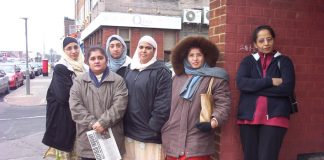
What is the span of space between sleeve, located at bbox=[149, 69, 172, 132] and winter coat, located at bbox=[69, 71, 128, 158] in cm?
30

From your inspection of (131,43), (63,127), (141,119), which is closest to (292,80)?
(141,119)

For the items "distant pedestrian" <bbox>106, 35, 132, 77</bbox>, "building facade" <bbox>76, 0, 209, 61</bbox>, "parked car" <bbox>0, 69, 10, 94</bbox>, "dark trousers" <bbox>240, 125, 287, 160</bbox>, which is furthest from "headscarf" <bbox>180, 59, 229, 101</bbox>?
"parked car" <bbox>0, 69, 10, 94</bbox>

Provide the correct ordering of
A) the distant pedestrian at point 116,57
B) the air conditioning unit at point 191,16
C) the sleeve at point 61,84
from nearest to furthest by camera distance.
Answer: the sleeve at point 61,84 → the distant pedestrian at point 116,57 → the air conditioning unit at point 191,16

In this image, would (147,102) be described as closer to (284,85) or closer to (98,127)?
(98,127)

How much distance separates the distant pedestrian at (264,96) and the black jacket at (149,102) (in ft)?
2.23

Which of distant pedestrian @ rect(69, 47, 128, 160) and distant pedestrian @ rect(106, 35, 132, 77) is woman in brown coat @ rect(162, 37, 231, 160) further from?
distant pedestrian @ rect(106, 35, 132, 77)

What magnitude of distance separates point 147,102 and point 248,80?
0.95 m

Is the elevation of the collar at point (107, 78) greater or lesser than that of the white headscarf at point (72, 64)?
lesser

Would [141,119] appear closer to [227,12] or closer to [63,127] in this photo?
[63,127]

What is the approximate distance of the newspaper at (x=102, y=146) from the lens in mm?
3342

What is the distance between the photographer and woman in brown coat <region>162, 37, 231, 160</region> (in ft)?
10.3

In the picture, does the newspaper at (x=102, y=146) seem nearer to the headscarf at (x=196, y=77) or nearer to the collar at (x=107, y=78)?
the collar at (x=107, y=78)

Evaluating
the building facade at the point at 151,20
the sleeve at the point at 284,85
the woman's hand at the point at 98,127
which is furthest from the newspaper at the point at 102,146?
the building facade at the point at 151,20

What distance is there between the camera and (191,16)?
21.3 metres
